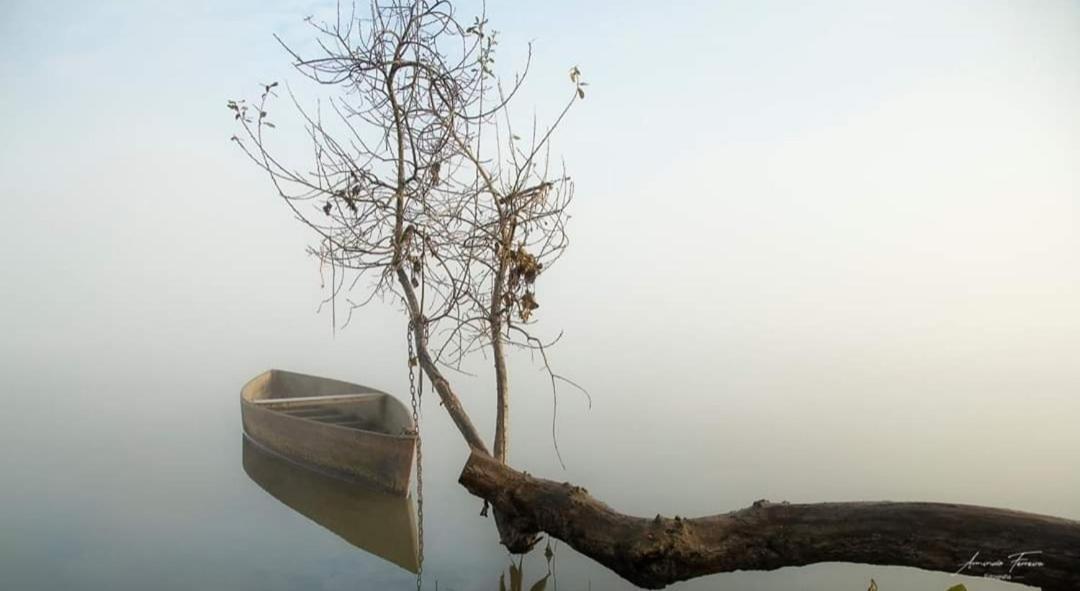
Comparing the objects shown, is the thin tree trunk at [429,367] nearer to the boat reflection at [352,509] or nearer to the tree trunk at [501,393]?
the tree trunk at [501,393]

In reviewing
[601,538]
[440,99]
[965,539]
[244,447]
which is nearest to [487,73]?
[440,99]

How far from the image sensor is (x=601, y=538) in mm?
4082

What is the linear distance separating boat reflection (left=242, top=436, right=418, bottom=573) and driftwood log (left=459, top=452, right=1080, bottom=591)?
2.29 metres

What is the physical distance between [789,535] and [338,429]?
4156mm

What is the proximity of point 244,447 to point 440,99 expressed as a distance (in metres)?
5.05

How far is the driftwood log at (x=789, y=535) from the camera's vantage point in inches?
132

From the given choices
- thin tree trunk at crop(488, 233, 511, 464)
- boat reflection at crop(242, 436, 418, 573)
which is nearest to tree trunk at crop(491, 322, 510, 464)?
thin tree trunk at crop(488, 233, 511, 464)

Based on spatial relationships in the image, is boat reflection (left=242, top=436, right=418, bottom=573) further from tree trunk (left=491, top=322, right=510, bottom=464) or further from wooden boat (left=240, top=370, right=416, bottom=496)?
tree trunk (left=491, top=322, right=510, bottom=464)

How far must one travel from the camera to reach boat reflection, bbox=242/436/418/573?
6.81 m

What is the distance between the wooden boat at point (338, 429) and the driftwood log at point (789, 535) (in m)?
2.57

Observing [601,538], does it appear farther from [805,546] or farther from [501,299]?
[501,299]

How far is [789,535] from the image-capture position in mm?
3709

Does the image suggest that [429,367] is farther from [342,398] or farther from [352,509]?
[342,398]

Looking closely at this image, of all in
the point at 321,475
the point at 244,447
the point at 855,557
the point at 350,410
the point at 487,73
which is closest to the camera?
the point at 855,557
